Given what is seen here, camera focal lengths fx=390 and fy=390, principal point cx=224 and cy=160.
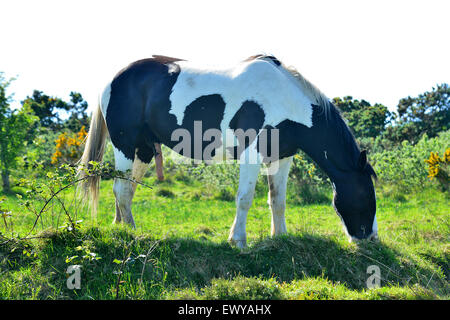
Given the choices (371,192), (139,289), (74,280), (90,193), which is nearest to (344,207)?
(371,192)

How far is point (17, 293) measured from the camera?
3.60 metres

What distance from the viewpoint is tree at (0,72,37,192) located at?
1063 cm

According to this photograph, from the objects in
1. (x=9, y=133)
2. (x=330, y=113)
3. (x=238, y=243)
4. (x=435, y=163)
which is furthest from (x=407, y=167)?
(x=9, y=133)

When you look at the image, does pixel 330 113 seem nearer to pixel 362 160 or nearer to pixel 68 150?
pixel 362 160

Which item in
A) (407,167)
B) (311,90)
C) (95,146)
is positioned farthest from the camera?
(407,167)

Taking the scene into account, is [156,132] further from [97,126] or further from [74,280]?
[74,280]

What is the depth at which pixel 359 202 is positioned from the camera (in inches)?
187

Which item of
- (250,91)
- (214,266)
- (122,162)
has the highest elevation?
(250,91)

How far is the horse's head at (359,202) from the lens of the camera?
4.77m

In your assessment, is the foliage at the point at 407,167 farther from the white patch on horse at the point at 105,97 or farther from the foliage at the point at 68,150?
the foliage at the point at 68,150

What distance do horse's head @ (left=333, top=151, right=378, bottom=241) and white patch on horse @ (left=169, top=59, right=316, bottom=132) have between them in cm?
86

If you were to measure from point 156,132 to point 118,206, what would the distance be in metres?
1.24

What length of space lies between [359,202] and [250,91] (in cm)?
192

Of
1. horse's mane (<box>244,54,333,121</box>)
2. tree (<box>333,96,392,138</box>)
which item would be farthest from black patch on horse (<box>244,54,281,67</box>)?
tree (<box>333,96,392,138</box>)
